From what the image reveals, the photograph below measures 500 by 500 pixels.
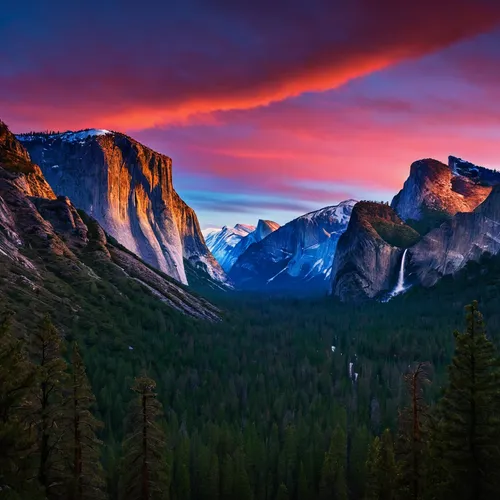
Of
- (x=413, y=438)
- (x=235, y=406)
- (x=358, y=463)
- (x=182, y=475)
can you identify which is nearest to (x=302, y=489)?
(x=358, y=463)

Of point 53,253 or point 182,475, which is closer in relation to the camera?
point 182,475

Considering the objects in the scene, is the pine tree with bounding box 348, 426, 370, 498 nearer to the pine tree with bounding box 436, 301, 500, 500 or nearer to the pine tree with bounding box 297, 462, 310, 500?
the pine tree with bounding box 297, 462, 310, 500

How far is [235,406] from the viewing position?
344ft

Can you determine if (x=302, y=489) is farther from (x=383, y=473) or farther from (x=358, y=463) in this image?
(x=383, y=473)

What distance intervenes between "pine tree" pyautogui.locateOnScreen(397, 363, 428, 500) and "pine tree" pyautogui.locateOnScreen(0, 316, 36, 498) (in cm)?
2239

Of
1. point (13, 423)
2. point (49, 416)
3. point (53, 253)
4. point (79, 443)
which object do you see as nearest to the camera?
point (13, 423)

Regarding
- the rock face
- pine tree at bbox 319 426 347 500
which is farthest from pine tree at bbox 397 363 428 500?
the rock face

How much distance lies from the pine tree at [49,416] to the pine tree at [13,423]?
3438 millimetres

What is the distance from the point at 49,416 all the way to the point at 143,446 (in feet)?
19.8

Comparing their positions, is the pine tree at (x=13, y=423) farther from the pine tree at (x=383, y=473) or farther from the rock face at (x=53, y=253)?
the rock face at (x=53, y=253)

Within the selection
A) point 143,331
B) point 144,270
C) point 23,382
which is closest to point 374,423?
point 143,331

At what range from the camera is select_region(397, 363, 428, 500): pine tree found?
33.9m

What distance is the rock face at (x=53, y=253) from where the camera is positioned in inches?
4970

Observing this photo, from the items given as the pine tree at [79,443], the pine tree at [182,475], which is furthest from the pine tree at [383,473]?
the pine tree at [182,475]
